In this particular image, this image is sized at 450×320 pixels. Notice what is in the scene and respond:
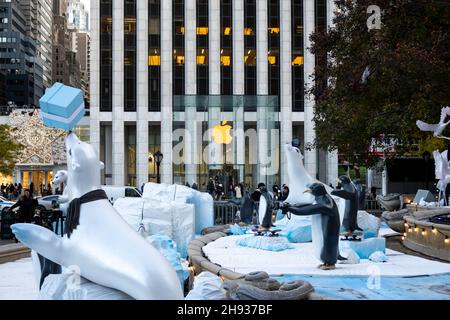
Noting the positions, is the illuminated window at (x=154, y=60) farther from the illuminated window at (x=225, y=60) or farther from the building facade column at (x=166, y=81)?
the illuminated window at (x=225, y=60)

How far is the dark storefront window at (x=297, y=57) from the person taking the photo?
54312 millimetres

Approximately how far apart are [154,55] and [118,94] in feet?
15.7

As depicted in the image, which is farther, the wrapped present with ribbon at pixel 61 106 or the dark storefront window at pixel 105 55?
the dark storefront window at pixel 105 55

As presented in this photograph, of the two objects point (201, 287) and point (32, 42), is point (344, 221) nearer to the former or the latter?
point (201, 287)

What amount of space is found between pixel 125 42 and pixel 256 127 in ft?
70.1

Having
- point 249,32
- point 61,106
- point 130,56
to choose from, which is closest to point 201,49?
point 249,32

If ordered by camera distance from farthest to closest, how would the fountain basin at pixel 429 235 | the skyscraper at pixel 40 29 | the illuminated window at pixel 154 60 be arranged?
1. the skyscraper at pixel 40 29
2. the illuminated window at pixel 154 60
3. the fountain basin at pixel 429 235

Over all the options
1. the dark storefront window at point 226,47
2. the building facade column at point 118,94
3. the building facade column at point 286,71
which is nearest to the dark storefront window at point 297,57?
the building facade column at point 286,71

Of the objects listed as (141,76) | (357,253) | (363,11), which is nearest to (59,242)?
(357,253)

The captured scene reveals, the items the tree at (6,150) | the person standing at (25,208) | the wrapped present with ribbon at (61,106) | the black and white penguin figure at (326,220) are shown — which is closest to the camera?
the wrapped present with ribbon at (61,106)

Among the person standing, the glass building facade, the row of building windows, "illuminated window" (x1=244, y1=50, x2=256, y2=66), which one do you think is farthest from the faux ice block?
"illuminated window" (x1=244, y1=50, x2=256, y2=66)

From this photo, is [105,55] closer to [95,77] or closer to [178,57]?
[95,77]

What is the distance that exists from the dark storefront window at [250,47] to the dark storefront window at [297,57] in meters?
3.58
